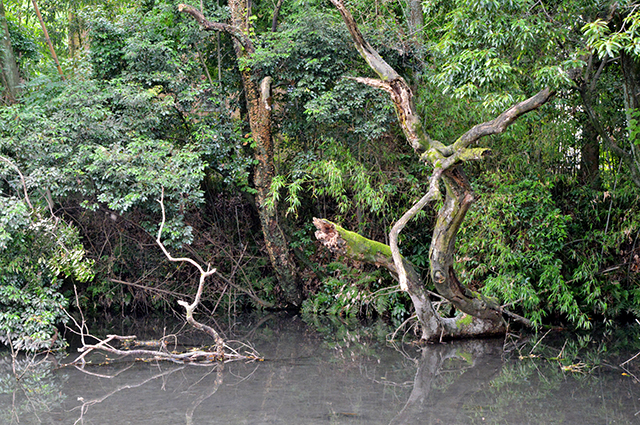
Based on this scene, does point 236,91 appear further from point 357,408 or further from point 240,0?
point 357,408

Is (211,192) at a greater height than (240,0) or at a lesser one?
lesser

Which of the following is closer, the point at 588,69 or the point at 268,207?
the point at 588,69

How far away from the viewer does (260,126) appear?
10188mm

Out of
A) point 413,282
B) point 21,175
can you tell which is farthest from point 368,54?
point 21,175

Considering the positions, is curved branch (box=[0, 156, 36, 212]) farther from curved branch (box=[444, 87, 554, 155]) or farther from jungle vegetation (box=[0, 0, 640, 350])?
curved branch (box=[444, 87, 554, 155])

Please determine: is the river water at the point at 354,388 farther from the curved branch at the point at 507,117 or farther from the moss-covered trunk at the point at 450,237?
the curved branch at the point at 507,117

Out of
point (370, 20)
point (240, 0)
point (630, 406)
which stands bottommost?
point (630, 406)

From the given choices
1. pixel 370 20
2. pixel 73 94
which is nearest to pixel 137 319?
pixel 73 94

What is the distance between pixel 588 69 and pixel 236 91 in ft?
19.7

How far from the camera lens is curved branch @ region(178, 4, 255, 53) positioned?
31.2ft

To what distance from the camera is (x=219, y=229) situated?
1130cm

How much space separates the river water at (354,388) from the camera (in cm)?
510

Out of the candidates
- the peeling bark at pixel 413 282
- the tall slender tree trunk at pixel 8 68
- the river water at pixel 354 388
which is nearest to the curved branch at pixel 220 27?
the tall slender tree trunk at pixel 8 68

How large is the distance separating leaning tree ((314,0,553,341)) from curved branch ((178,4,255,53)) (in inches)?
122
